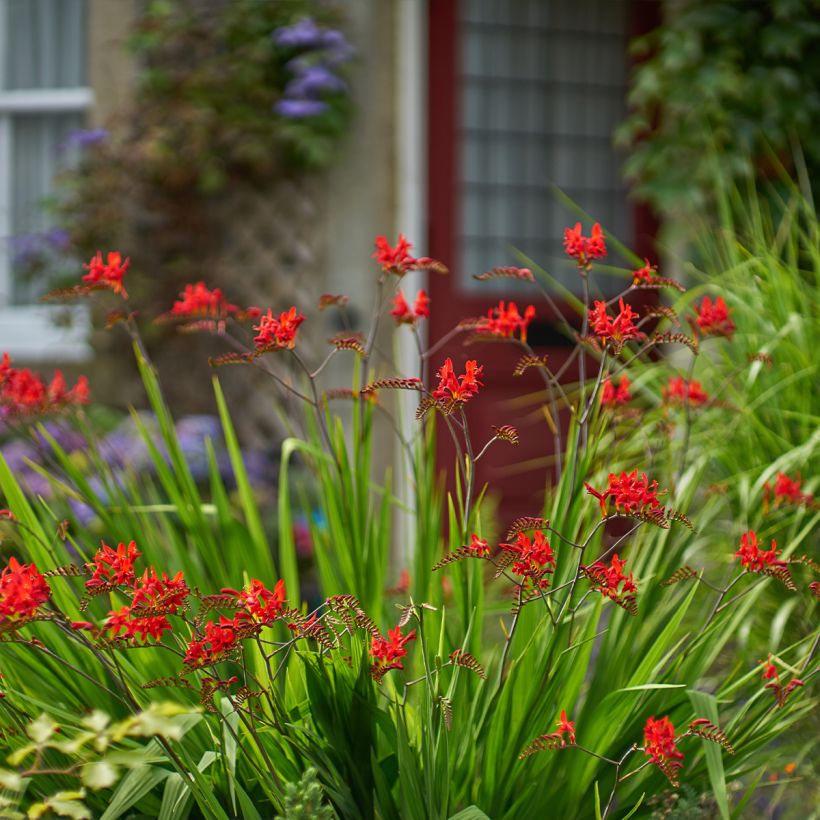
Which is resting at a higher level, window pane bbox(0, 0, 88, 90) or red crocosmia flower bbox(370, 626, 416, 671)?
window pane bbox(0, 0, 88, 90)

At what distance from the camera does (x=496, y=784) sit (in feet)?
4.31

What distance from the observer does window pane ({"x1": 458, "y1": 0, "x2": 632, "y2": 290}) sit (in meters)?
4.61

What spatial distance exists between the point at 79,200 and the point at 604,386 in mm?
3476

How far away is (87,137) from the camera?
4.57m

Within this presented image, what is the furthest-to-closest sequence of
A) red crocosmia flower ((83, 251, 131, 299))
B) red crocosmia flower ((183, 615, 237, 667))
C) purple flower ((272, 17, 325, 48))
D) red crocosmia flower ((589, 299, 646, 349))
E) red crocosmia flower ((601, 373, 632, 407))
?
purple flower ((272, 17, 325, 48)) < red crocosmia flower ((601, 373, 632, 407)) < red crocosmia flower ((83, 251, 131, 299)) < red crocosmia flower ((589, 299, 646, 349)) < red crocosmia flower ((183, 615, 237, 667))

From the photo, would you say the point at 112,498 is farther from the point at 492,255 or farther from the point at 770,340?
the point at 492,255

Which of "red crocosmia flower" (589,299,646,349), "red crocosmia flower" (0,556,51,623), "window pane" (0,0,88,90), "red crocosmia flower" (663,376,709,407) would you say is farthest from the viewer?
"window pane" (0,0,88,90)

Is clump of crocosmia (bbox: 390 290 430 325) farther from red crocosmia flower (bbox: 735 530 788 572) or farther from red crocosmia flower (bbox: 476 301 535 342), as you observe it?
red crocosmia flower (bbox: 735 530 788 572)

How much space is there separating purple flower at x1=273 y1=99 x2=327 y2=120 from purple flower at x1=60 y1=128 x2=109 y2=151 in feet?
2.34

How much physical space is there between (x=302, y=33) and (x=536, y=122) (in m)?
0.97

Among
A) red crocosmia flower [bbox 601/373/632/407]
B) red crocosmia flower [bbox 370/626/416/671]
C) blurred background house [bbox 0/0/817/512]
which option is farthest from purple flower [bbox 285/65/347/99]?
red crocosmia flower [bbox 370/626/416/671]

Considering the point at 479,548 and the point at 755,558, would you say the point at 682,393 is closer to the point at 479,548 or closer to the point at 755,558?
the point at 755,558

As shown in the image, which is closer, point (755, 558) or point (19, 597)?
point (19, 597)

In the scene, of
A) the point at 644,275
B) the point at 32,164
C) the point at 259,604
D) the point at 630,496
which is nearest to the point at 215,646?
the point at 259,604
